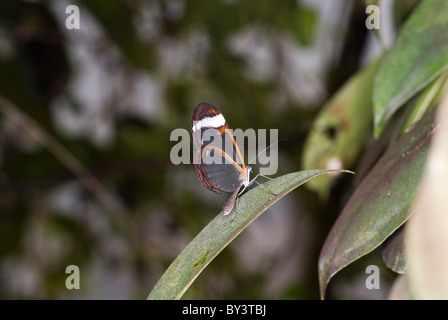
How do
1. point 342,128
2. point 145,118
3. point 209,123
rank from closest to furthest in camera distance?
1. point 209,123
2. point 342,128
3. point 145,118

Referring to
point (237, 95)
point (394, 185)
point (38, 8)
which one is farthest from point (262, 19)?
point (394, 185)

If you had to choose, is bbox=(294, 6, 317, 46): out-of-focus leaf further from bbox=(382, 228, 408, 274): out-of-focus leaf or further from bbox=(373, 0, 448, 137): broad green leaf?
bbox=(382, 228, 408, 274): out-of-focus leaf

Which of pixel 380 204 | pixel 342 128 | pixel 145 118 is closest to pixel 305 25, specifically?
pixel 145 118

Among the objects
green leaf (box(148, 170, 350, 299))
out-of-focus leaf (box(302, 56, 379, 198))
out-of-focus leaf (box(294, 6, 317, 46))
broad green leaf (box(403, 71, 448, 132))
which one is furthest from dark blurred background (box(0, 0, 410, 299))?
green leaf (box(148, 170, 350, 299))

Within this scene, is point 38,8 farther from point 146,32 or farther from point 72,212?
point 72,212

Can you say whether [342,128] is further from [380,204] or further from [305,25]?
[305,25]

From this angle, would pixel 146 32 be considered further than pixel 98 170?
Yes
